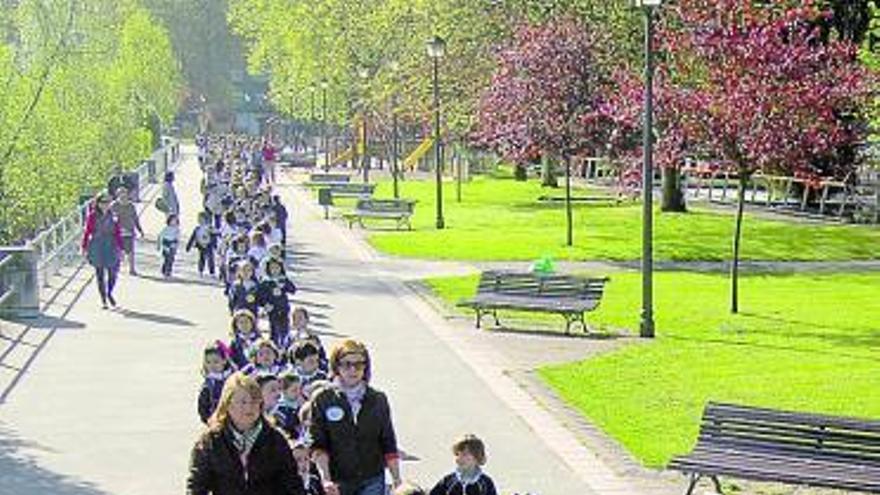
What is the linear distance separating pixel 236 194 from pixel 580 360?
12615mm

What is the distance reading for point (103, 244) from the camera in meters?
24.4

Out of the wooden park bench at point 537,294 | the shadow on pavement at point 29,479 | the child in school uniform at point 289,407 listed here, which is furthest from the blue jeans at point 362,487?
the wooden park bench at point 537,294

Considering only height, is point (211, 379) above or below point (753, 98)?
below

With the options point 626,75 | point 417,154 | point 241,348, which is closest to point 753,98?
point 626,75

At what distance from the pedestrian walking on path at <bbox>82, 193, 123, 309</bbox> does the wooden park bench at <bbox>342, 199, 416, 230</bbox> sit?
15687 millimetres

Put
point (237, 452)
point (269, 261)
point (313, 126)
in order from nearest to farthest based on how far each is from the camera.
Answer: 1. point (237, 452)
2. point (269, 261)
3. point (313, 126)

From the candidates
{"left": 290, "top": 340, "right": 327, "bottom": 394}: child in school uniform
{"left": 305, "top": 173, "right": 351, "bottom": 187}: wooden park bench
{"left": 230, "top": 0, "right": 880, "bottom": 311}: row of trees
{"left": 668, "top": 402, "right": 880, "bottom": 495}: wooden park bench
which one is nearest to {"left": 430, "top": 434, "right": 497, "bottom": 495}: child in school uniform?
{"left": 290, "top": 340, "right": 327, "bottom": 394}: child in school uniform

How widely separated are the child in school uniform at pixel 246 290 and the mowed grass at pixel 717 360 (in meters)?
3.66

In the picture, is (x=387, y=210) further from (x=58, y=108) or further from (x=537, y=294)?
(x=537, y=294)

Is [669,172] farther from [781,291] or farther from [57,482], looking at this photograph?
[57,482]

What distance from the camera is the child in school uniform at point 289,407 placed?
10531 mm

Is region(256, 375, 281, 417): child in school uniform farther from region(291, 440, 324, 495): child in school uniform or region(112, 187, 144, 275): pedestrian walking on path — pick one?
region(112, 187, 144, 275): pedestrian walking on path

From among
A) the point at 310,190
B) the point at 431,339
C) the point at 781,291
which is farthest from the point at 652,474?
the point at 310,190

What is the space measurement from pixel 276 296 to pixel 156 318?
215 inches
